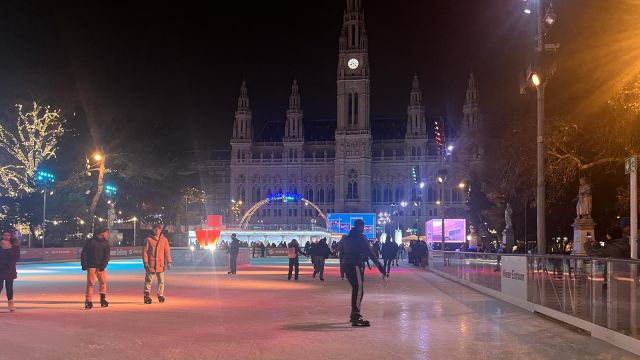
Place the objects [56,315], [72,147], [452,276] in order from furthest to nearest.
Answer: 1. [72,147]
2. [452,276]
3. [56,315]

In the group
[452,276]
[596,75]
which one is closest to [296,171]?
[452,276]

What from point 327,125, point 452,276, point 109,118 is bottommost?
point 452,276

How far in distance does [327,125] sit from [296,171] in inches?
579

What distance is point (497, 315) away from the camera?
13477mm

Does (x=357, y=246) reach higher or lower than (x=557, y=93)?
lower

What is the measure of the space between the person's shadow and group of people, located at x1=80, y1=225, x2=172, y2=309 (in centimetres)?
458

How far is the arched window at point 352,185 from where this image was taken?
119438 mm

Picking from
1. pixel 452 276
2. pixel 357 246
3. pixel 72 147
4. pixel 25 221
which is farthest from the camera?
pixel 72 147

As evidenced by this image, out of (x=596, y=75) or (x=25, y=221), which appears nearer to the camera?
(x=596, y=75)

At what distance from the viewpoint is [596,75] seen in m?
18.4

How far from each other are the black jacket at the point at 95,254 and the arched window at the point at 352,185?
105550 millimetres

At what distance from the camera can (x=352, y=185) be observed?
119688mm

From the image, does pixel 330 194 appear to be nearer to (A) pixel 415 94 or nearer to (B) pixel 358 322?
(A) pixel 415 94

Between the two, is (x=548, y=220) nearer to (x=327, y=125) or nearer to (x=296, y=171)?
(x=296, y=171)
